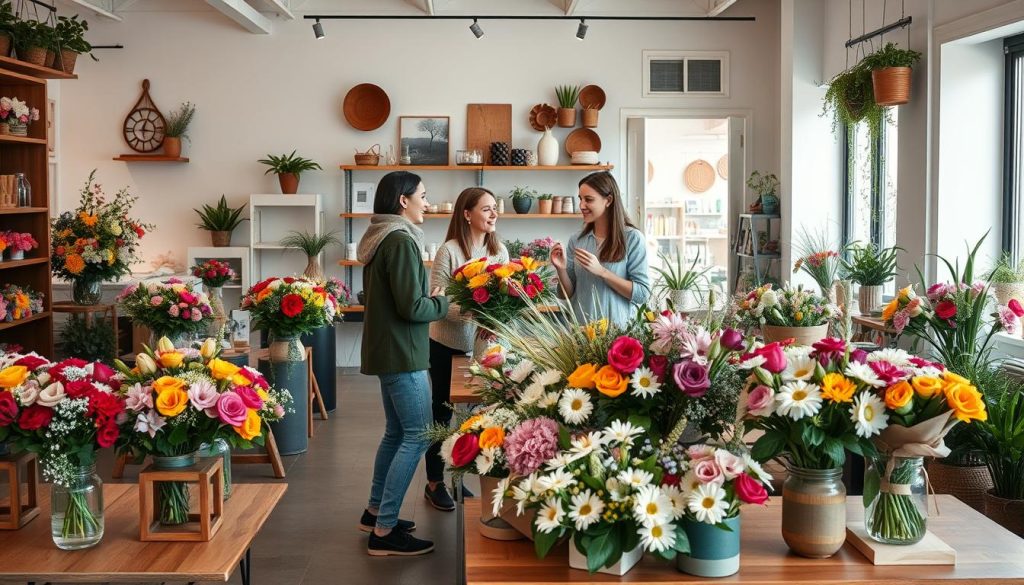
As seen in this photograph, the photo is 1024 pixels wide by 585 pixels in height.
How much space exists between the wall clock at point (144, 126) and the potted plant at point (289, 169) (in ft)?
3.30

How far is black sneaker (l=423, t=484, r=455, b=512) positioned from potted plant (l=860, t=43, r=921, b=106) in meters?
3.65

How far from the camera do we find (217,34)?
30.4ft

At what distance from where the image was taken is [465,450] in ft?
7.17

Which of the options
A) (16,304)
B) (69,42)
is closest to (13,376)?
(16,304)

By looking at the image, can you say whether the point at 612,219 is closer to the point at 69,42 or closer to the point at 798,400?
the point at 798,400

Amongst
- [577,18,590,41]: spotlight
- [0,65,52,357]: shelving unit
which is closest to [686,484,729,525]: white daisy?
[0,65,52,357]: shelving unit

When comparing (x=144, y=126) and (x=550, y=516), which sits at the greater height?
(x=144, y=126)

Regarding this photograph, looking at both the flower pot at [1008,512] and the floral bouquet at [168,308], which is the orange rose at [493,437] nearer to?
the flower pot at [1008,512]

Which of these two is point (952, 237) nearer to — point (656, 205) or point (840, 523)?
point (840, 523)

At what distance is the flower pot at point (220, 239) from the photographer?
30.2 feet

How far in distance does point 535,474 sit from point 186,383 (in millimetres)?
948

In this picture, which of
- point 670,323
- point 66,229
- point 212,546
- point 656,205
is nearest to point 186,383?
point 212,546

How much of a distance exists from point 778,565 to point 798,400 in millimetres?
352

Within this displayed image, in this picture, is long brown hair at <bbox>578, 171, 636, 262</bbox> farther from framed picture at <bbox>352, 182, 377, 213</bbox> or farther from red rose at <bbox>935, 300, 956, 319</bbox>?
framed picture at <bbox>352, 182, 377, 213</bbox>
